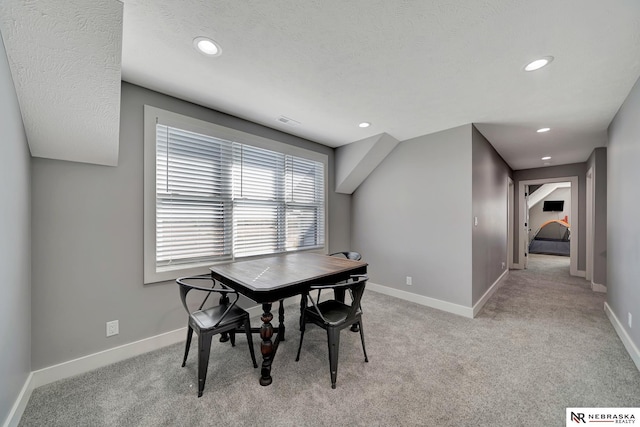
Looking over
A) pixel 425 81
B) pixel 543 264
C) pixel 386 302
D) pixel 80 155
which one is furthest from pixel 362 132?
pixel 543 264

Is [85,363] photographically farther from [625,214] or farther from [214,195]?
[625,214]

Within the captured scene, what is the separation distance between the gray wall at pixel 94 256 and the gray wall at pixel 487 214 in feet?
12.0

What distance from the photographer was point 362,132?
11.2 feet

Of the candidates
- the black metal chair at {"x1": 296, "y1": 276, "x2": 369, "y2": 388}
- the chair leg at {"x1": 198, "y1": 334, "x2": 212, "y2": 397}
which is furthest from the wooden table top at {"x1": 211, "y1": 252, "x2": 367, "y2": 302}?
the chair leg at {"x1": 198, "y1": 334, "x2": 212, "y2": 397}

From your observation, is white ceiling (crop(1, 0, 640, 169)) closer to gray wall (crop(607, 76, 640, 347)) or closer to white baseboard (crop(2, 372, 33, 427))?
gray wall (crop(607, 76, 640, 347))

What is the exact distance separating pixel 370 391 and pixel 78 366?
231 centimetres

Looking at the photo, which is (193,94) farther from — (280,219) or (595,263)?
(595,263)

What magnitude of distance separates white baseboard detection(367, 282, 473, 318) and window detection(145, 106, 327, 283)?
1454 millimetres

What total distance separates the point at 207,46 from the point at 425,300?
12.4ft

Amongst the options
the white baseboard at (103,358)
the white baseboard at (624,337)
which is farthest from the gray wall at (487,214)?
the white baseboard at (103,358)

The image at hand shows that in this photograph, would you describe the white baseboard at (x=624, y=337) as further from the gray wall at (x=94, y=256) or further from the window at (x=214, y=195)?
the gray wall at (x=94, y=256)

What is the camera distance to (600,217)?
405 centimetres

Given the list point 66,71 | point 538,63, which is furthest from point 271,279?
point 538,63

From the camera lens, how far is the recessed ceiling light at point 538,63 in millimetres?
1766
